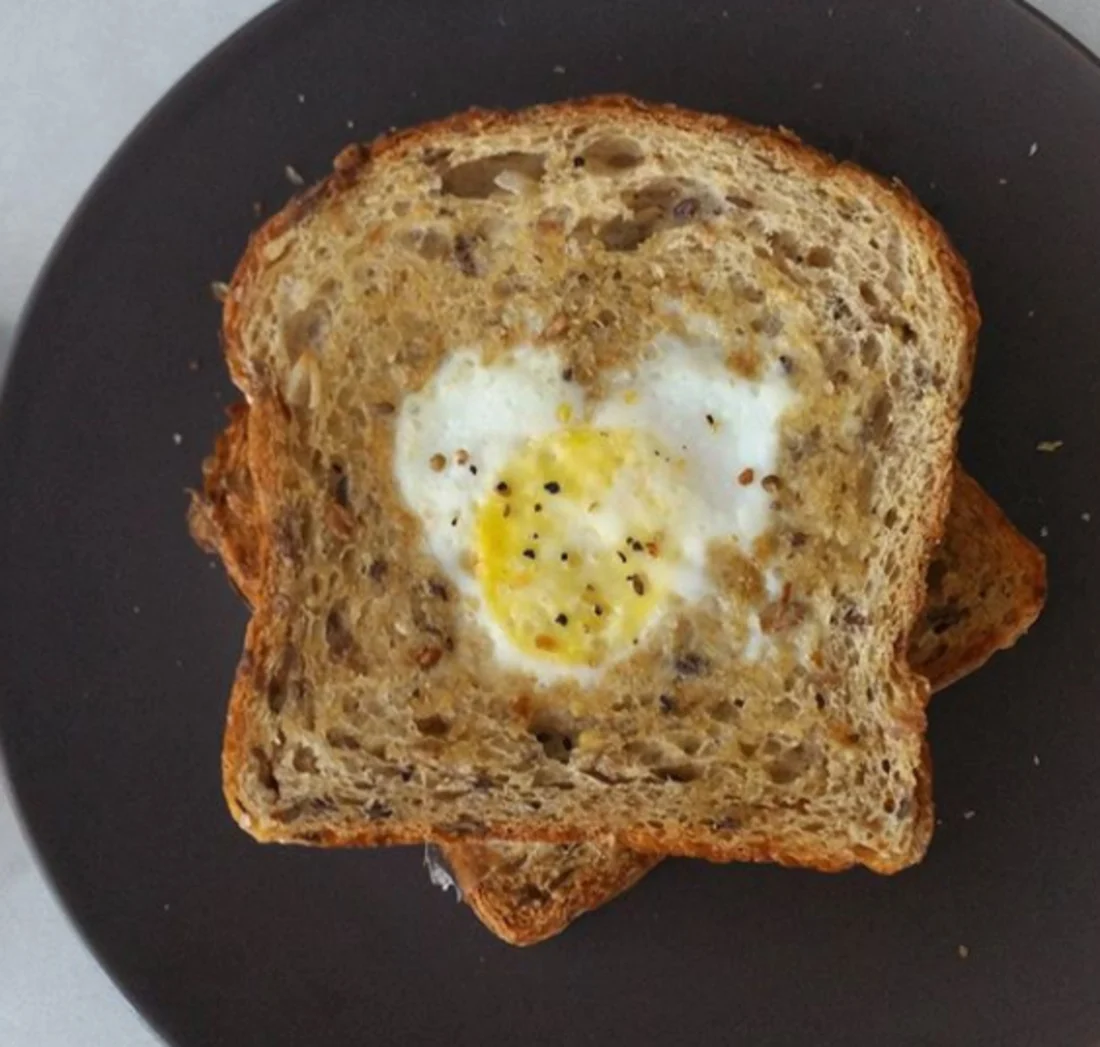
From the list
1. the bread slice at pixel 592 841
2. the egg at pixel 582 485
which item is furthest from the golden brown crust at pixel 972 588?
the egg at pixel 582 485

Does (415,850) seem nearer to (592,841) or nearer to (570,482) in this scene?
(592,841)

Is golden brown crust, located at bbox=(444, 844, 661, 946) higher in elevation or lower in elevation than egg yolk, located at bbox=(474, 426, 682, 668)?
lower

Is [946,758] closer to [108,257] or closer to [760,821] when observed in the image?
[760,821]

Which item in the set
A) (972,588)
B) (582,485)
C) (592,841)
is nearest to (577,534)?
(582,485)

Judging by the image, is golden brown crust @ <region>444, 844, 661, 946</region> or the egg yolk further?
golden brown crust @ <region>444, 844, 661, 946</region>

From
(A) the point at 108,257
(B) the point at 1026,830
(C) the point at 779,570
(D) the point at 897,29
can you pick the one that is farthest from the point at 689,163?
(B) the point at 1026,830

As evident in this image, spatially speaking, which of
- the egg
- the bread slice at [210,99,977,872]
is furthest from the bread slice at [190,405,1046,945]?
the egg

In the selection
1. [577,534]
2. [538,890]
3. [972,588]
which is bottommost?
[538,890]

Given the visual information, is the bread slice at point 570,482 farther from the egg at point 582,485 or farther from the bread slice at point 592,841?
the bread slice at point 592,841

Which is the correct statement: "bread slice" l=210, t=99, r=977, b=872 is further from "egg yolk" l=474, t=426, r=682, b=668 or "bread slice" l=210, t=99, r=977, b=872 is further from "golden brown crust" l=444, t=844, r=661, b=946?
"golden brown crust" l=444, t=844, r=661, b=946
